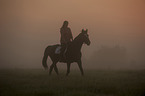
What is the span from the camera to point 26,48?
16531 mm

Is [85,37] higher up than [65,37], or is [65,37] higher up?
[65,37]

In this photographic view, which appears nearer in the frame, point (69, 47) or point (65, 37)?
point (69, 47)

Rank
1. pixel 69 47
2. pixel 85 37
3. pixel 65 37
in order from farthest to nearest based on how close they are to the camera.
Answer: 1. pixel 65 37
2. pixel 69 47
3. pixel 85 37

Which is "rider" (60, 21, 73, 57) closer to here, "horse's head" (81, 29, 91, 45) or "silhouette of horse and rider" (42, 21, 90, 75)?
"silhouette of horse and rider" (42, 21, 90, 75)

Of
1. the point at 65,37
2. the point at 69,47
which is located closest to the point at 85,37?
the point at 69,47

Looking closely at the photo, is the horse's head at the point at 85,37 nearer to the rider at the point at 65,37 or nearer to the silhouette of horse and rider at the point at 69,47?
the silhouette of horse and rider at the point at 69,47

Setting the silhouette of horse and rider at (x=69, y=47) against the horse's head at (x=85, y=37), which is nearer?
the horse's head at (x=85, y=37)

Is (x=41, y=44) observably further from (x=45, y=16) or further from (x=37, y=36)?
(x=45, y=16)

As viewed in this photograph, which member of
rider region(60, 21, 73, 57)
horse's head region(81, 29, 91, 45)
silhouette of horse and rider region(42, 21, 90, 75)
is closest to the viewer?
horse's head region(81, 29, 91, 45)

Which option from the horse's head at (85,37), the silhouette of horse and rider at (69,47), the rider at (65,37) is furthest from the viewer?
the rider at (65,37)

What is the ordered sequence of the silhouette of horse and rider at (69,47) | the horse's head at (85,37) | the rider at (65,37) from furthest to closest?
the rider at (65,37) < the silhouette of horse and rider at (69,47) < the horse's head at (85,37)

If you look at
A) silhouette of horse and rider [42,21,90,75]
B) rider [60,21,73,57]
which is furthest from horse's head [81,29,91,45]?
rider [60,21,73,57]

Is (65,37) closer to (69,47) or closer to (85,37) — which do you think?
(69,47)

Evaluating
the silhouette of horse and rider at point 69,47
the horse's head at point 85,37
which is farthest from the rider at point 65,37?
the horse's head at point 85,37
